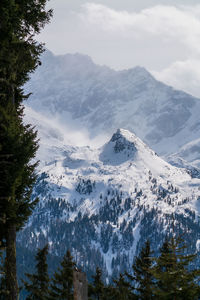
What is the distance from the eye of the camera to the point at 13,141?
60.3 ft

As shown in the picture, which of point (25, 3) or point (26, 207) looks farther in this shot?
point (25, 3)

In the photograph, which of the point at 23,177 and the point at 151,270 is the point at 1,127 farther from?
the point at 151,270

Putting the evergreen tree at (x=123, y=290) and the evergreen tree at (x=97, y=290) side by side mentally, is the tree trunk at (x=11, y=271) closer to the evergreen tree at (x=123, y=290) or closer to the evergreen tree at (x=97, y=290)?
the evergreen tree at (x=123, y=290)

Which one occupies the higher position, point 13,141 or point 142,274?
point 13,141

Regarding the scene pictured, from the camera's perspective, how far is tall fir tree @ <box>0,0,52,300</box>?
59.6 feet

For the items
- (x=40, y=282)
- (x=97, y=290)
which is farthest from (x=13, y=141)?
(x=40, y=282)

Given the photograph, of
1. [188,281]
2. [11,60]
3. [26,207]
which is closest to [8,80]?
[11,60]

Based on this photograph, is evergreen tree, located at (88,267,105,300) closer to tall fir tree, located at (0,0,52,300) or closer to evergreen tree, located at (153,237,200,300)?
tall fir tree, located at (0,0,52,300)

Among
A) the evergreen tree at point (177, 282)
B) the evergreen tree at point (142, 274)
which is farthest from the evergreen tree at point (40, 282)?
the evergreen tree at point (177, 282)

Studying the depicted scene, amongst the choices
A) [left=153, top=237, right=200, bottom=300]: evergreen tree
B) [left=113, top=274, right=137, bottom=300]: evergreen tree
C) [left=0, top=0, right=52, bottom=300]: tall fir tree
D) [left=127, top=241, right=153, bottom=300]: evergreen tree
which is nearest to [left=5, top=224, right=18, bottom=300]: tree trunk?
[left=0, top=0, right=52, bottom=300]: tall fir tree

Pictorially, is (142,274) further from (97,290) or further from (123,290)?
(123,290)

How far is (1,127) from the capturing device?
60.7 ft

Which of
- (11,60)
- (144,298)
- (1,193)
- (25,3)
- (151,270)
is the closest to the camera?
(151,270)

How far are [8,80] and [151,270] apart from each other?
35.7 feet
